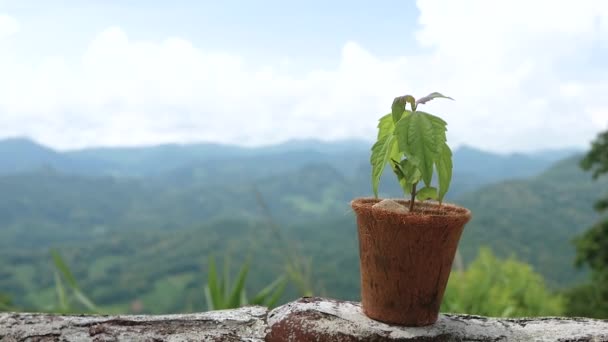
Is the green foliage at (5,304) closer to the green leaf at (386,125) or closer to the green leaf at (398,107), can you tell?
the green leaf at (386,125)

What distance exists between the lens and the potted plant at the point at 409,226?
176cm

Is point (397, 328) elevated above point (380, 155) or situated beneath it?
situated beneath

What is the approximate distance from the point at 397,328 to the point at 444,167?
64 centimetres

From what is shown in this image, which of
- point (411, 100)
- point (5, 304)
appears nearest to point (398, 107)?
point (411, 100)

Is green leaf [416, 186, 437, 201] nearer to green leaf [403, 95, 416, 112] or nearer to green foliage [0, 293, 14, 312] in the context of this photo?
green leaf [403, 95, 416, 112]

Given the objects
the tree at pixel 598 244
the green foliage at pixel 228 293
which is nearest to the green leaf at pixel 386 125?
the green foliage at pixel 228 293

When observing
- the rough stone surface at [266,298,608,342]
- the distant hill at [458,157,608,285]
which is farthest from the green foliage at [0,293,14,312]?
the distant hill at [458,157,608,285]

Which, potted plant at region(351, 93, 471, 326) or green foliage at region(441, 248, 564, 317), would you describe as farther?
green foliage at region(441, 248, 564, 317)

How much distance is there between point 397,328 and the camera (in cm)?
198

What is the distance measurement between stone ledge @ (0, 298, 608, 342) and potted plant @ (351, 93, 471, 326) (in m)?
0.09

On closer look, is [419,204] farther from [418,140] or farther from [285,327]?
[285,327]

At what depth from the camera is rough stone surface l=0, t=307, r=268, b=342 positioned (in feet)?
6.49

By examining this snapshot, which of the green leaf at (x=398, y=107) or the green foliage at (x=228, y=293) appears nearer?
the green leaf at (x=398, y=107)

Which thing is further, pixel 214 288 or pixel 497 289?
pixel 497 289
